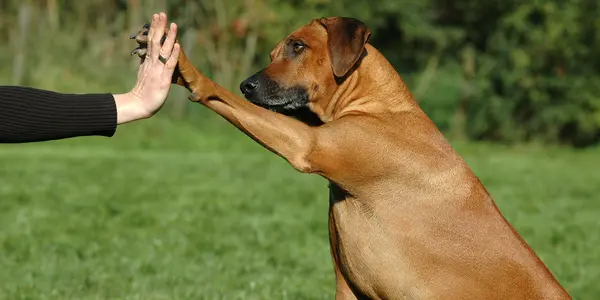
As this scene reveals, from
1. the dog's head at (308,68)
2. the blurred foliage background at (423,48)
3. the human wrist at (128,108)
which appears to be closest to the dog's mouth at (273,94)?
the dog's head at (308,68)

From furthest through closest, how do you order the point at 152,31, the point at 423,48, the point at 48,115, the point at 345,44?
the point at 423,48 < the point at 345,44 < the point at 152,31 < the point at 48,115

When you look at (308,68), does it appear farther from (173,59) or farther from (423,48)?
(423,48)

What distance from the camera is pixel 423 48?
71.2 ft

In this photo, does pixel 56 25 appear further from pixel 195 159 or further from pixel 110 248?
pixel 110 248

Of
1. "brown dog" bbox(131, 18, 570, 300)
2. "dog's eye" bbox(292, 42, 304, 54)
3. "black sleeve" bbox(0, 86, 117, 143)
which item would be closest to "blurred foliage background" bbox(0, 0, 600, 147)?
"dog's eye" bbox(292, 42, 304, 54)

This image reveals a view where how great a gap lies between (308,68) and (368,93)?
1.07 feet

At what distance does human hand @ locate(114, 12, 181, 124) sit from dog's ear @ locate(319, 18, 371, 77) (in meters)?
0.90

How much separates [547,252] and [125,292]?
4.04 metres

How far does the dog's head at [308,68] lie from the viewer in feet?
16.2

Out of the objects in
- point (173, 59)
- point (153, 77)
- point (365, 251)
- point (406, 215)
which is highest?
point (173, 59)

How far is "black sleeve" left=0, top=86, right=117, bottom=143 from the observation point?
4211 millimetres

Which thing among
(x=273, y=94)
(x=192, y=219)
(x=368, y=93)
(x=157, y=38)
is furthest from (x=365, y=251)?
(x=192, y=219)

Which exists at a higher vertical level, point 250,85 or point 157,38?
point 157,38

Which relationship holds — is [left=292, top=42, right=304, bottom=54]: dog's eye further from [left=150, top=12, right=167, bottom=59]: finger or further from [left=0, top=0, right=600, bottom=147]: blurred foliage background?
[left=0, top=0, right=600, bottom=147]: blurred foliage background
